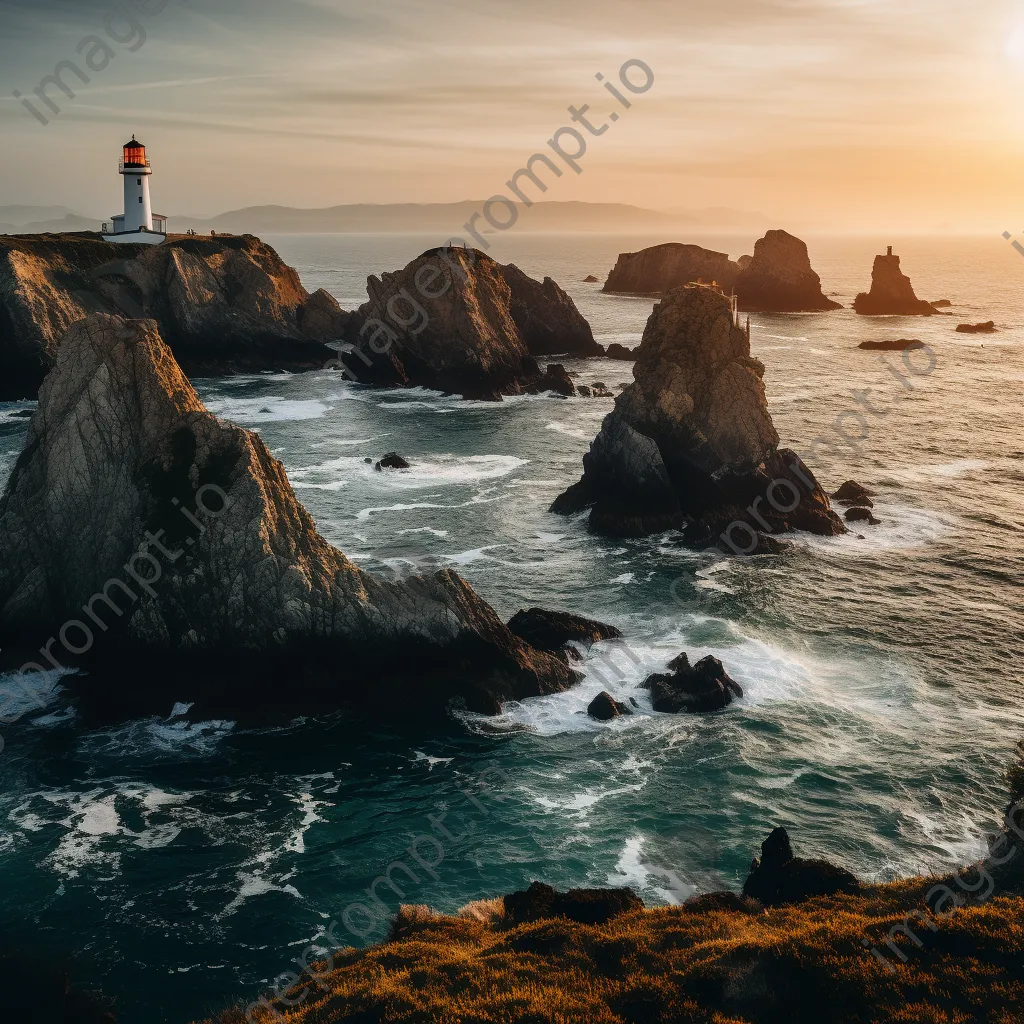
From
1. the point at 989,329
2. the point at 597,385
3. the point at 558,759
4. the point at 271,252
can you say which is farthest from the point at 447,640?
the point at 989,329

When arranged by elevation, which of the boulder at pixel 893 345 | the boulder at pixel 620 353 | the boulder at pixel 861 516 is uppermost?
the boulder at pixel 893 345

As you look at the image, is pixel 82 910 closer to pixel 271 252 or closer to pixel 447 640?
pixel 447 640

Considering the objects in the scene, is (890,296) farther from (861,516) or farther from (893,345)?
(861,516)

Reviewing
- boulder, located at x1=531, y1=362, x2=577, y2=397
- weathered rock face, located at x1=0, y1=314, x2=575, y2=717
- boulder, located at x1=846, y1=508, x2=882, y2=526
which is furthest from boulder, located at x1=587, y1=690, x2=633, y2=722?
boulder, located at x1=531, y1=362, x2=577, y2=397

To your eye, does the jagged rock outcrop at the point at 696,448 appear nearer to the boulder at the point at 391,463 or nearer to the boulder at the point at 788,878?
the boulder at the point at 391,463

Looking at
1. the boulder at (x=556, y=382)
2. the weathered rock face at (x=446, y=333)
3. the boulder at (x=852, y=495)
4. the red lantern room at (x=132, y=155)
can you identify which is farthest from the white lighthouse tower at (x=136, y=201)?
the boulder at (x=852, y=495)

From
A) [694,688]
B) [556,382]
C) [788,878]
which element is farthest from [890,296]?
[788,878]
